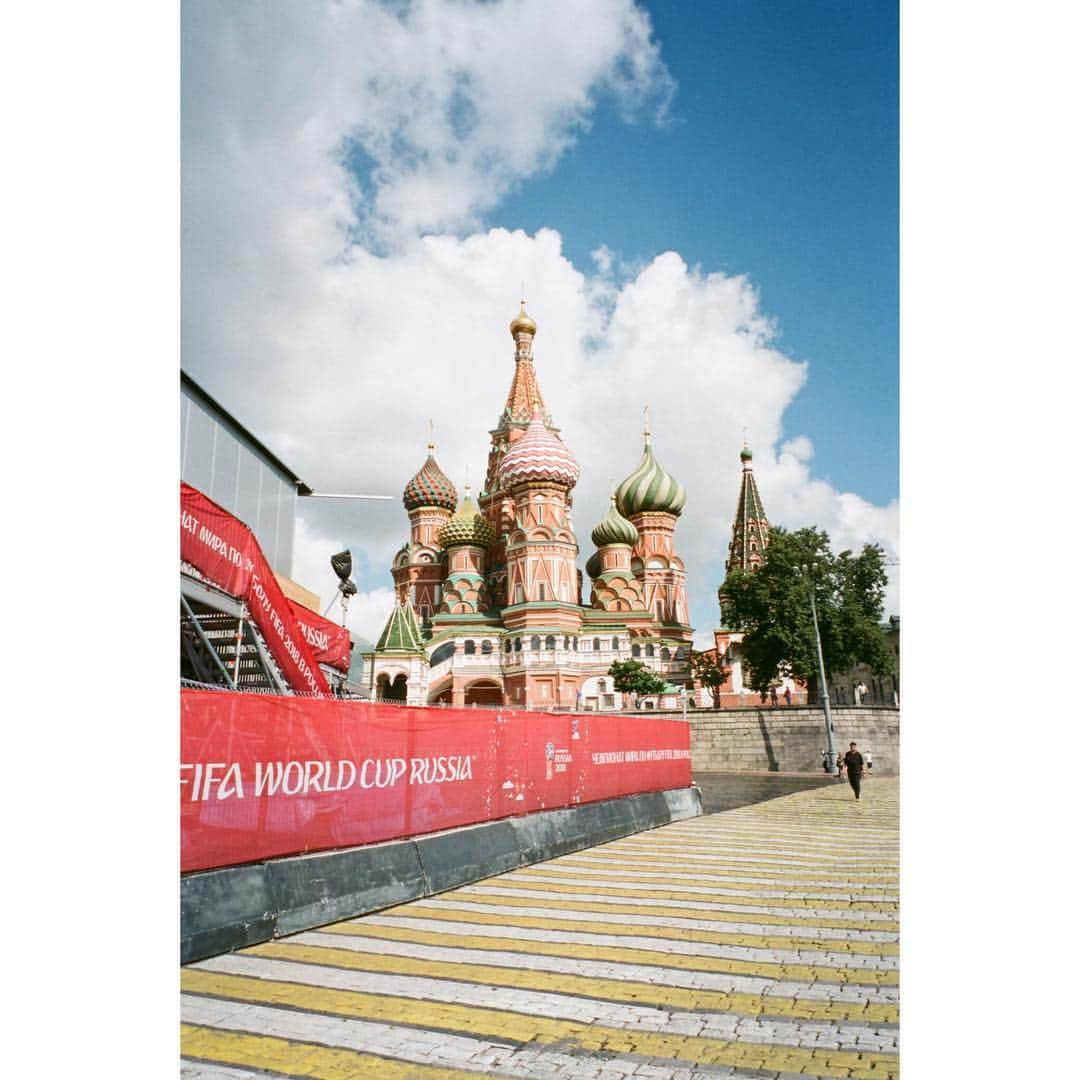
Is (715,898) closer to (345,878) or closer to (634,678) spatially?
(345,878)

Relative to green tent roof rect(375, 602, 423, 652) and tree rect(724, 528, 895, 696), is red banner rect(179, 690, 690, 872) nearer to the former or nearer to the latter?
tree rect(724, 528, 895, 696)

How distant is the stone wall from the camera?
3653 cm

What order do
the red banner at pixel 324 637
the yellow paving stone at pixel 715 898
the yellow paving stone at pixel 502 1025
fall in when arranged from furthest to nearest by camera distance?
the red banner at pixel 324 637 → the yellow paving stone at pixel 715 898 → the yellow paving stone at pixel 502 1025

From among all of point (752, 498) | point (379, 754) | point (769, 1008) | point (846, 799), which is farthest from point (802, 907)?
point (752, 498)

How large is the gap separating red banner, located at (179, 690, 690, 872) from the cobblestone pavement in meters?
0.70

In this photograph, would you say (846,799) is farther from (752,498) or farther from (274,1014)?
(752,498)

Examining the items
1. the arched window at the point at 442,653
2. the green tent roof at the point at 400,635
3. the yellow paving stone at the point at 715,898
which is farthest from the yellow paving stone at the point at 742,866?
the arched window at the point at 442,653

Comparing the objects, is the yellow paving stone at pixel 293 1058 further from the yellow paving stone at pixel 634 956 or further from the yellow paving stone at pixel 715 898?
the yellow paving stone at pixel 715 898

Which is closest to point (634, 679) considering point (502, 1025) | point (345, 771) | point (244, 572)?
point (244, 572)

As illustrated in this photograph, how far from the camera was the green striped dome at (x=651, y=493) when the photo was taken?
7125cm

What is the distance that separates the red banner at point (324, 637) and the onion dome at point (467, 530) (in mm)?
49351

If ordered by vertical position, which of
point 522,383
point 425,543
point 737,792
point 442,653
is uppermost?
point 522,383

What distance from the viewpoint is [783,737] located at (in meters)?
38.0

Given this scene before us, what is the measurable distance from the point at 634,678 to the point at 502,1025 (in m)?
49.8
